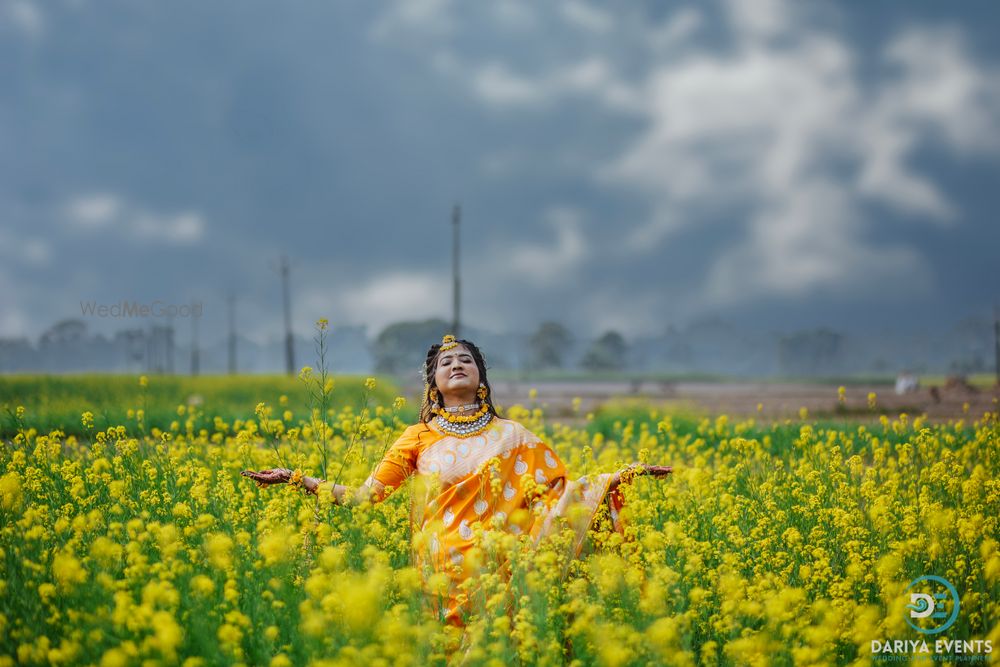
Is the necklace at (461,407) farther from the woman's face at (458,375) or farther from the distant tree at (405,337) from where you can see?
the distant tree at (405,337)

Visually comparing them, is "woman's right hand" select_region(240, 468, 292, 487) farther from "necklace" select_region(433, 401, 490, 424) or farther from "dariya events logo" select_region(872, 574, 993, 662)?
"dariya events logo" select_region(872, 574, 993, 662)

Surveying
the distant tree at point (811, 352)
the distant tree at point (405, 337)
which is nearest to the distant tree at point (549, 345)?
the distant tree at point (405, 337)

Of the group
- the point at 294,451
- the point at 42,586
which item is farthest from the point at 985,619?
the point at 294,451

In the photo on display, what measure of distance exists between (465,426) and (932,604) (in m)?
2.15

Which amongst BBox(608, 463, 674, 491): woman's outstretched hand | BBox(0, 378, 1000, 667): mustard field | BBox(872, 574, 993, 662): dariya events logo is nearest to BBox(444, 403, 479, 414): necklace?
BBox(0, 378, 1000, 667): mustard field

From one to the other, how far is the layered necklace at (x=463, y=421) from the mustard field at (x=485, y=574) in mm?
535

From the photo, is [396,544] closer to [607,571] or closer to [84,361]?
[607,571]

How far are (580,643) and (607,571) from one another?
0.29 m

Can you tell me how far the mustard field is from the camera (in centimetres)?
223

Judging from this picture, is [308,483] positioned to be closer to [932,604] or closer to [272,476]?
[272,476]

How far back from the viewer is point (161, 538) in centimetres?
266

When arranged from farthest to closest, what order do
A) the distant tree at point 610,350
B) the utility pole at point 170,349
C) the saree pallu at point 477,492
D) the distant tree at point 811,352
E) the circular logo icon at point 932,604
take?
the distant tree at point 811,352 → the distant tree at point 610,350 → the utility pole at point 170,349 → the saree pallu at point 477,492 → the circular logo icon at point 932,604

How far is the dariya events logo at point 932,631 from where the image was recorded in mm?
2531

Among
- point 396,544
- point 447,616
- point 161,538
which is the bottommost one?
point 447,616
